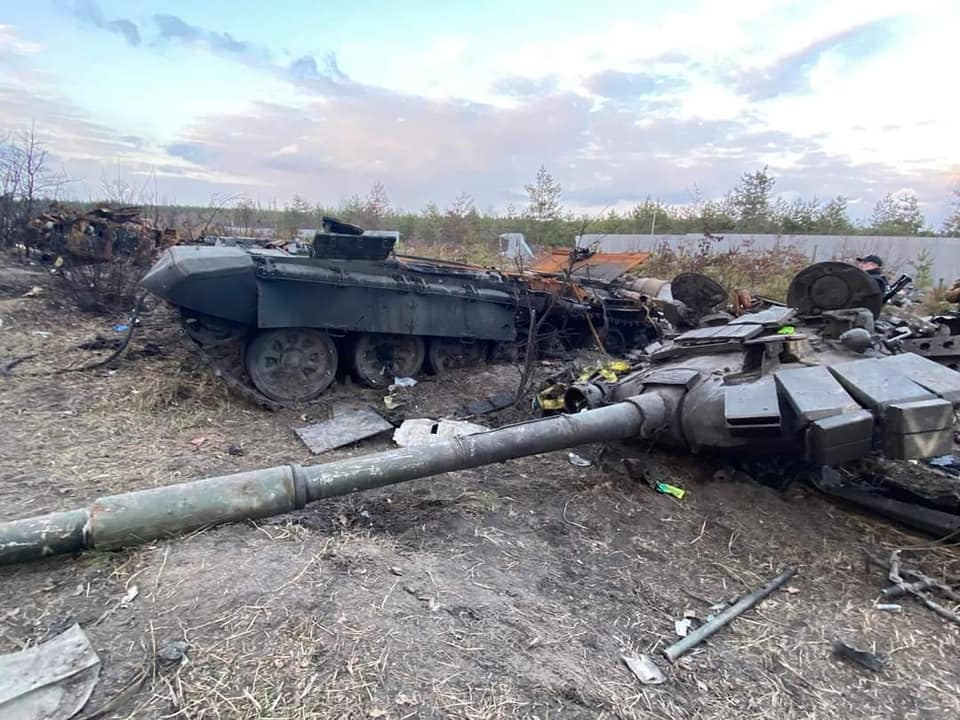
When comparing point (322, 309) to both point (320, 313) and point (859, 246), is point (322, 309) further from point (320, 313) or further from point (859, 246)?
point (859, 246)

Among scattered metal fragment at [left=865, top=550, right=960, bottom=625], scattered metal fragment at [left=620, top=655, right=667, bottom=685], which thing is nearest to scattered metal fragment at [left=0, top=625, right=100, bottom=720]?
scattered metal fragment at [left=620, top=655, right=667, bottom=685]

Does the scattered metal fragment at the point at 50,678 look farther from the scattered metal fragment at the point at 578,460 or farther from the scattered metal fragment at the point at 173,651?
the scattered metal fragment at the point at 578,460

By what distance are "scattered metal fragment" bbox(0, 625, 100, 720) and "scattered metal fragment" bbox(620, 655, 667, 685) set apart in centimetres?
198

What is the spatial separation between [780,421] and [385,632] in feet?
8.14

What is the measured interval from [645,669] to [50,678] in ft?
7.14

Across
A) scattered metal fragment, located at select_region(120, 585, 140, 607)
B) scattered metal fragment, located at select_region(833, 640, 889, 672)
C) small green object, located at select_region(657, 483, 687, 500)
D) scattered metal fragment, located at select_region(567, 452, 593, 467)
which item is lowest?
scattered metal fragment, located at select_region(833, 640, 889, 672)

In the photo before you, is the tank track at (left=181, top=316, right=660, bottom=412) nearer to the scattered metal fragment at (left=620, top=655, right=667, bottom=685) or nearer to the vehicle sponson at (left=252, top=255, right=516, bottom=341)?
the vehicle sponson at (left=252, top=255, right=516, bottom=341)

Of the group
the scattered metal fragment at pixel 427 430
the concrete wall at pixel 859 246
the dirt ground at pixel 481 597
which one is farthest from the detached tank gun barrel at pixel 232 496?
the concrete wall at pixel 859 246

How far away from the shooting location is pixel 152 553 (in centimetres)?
279

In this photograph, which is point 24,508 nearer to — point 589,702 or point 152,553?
point 152,553

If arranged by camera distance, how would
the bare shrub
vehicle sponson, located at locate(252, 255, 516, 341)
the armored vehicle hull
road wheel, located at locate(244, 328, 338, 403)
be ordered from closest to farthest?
the armored vehicle hull < vehicle sponson, located at locate(252, 255, 516, 341) < road wheel, located at locate(244, 328, 338, 403) < the bare shrub

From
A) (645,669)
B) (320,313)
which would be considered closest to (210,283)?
(320,313)

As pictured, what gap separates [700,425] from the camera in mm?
4074

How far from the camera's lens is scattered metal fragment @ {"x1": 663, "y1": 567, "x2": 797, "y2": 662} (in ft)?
8.96
